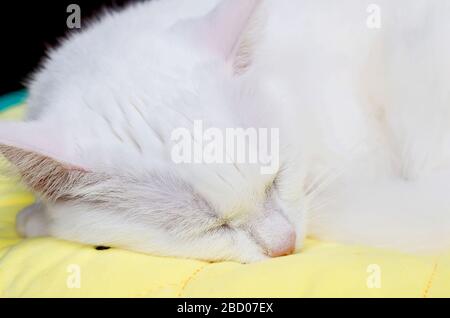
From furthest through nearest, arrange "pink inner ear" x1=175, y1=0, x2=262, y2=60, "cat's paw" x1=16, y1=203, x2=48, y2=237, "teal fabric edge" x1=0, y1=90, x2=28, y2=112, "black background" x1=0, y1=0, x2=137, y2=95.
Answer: "black background" x1=0, y1=0, x2=137, y2=95 < "teal fabric edge" x1=0, y1=90, x2=28, y2=112 < "cat's paw" x1=16, y1=203, x2=48, y2=237 < "pink inner ear" x1=175, y1=0, x2=262, y2=60

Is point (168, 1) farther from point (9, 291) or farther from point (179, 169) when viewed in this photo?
point (9, 291)

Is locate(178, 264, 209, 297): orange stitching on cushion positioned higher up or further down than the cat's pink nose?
further down

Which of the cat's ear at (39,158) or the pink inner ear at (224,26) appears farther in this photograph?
the pink inner ear at (224,26)

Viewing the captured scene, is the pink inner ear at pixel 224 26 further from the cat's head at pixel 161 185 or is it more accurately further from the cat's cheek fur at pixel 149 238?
the cat's cheek fur at pixel 149 238

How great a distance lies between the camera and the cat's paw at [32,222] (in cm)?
119

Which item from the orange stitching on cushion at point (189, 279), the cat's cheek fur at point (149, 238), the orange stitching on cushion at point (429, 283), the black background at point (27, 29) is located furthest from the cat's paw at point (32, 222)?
the black background at point (27, 29)

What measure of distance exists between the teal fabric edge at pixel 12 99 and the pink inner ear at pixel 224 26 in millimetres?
1260

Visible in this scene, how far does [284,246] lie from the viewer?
1.01m

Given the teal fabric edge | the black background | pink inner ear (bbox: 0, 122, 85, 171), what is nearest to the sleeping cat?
pink inner ear (bbox: 0, 122, 85, 171)

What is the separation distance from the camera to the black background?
2439 millimetres

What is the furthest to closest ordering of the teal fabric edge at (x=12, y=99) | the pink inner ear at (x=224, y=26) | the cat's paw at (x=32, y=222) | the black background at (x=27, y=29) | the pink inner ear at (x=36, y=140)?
the black background at (x=27, y=29)
the teal fabric edge at (x=12, y=99)
the cat's paw at (x=32, y=222)
the pink inner ear at (x=224, y=26)
the pink inner ear at (x=36, y=140)

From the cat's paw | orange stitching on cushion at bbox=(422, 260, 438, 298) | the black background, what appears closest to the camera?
orange stitching on cushion at bbox=(422, 260, 438, 298)

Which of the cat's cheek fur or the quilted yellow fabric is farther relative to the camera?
the cat's cheek fur

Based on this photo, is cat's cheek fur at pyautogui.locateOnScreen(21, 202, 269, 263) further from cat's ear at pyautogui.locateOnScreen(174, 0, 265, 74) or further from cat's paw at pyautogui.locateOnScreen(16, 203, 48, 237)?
cat's ear at pyautogui.locateOnScreen(174, 0, 265, 74)
